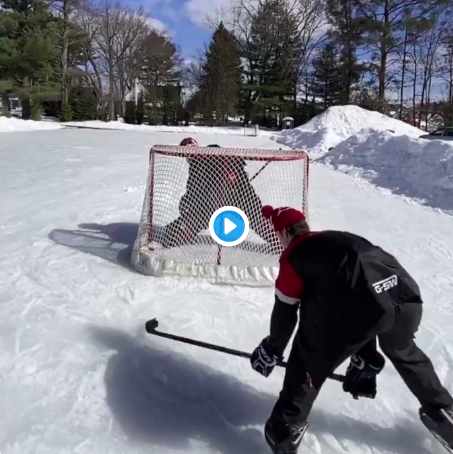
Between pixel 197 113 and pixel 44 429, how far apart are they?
42.6 m

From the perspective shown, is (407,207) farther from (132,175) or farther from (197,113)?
(197,113)

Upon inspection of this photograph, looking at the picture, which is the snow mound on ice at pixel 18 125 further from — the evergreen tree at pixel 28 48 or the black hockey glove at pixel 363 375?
the black hockey glove at pixel 363 375

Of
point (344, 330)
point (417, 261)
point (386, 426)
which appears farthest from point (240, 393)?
point (417, 261)

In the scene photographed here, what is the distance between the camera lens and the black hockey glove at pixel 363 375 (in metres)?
2.19

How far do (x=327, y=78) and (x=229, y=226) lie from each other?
3964 cm

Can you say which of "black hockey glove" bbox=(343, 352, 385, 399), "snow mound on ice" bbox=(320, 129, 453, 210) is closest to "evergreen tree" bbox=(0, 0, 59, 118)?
"snow mound on ice" bbox=(320, 129, 453, 210)

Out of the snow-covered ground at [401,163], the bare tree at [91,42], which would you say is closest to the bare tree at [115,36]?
the bare tree at [91,42]

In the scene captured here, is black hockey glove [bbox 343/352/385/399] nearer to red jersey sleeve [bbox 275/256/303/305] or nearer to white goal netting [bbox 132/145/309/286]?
red jersey sleeve [bbox 275/256/303/305]

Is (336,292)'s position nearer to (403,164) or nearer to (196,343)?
(196,343)

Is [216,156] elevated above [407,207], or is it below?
above

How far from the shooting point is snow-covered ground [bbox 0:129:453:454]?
228 centimetres

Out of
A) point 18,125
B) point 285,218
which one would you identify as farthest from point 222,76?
point 285,218

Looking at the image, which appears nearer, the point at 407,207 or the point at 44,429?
the point at 44,429

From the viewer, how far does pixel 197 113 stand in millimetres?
43312
